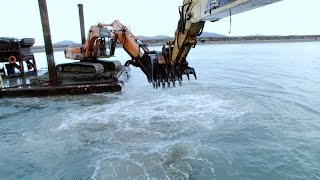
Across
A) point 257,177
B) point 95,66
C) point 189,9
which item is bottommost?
point 257,177

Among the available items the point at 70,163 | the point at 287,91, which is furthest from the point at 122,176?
the point at 287,91

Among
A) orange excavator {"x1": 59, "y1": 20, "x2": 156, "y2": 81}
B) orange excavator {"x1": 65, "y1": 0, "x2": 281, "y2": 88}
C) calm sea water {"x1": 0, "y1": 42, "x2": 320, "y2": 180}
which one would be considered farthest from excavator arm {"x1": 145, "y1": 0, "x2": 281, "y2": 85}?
calm sea water {"x1": 0, "y1": 42, "x2": 320, "y2": 180}

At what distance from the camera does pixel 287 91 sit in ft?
46.6

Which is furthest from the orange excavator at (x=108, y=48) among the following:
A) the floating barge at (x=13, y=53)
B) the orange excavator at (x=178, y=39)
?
the floating barge at (x=13, y=53)

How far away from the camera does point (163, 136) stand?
27.3ft

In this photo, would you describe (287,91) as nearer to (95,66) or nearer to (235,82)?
(235,82)

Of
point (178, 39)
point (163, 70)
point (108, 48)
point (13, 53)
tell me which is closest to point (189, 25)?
point (178, 39)

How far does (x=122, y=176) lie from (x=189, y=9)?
4.10m

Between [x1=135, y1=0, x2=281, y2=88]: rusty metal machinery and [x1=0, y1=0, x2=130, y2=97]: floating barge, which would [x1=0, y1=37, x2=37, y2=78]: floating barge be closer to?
[x1=0, y1=0, x2=130, y2=97]: floating barge

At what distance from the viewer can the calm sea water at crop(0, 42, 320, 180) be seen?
6523mm

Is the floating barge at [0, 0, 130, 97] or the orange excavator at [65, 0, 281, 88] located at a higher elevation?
the orange excavator at [65, 0, 281, 88]

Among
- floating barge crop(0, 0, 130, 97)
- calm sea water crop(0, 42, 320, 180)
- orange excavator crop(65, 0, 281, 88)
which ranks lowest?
calm sea water crop(0, 42, 320, 180)

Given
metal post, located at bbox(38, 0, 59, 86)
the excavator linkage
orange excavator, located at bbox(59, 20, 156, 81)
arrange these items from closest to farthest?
the excavator linkage < orange excavator, located at bbox(59, 20, 156, 81) < metal post, located at bbox(38, 0, 59, 86)

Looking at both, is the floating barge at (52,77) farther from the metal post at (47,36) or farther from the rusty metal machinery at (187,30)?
the rusty metal machinery at (187,30)
